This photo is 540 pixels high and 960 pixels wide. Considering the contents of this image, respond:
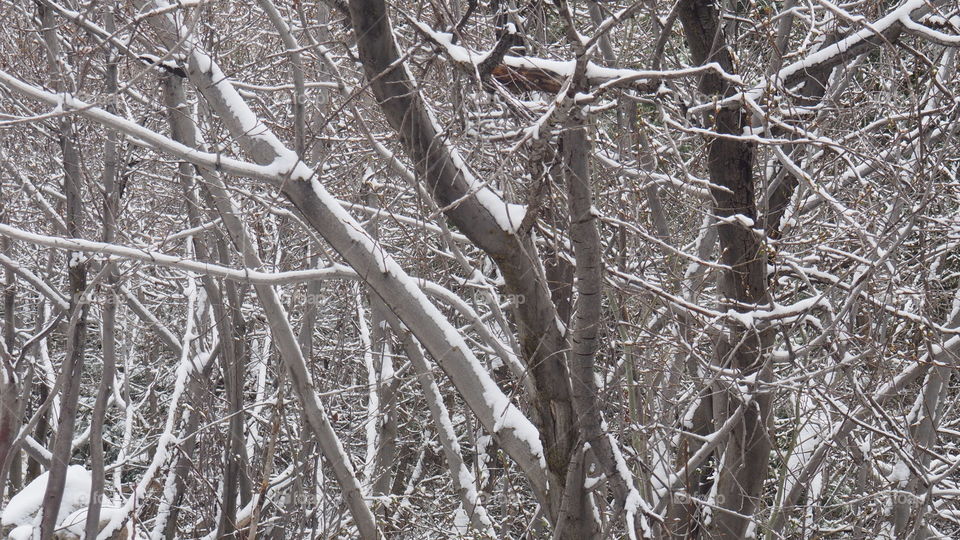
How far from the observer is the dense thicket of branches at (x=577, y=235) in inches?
147

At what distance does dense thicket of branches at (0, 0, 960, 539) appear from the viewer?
12.2 feet

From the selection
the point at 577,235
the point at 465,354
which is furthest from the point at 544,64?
the point at 465,354

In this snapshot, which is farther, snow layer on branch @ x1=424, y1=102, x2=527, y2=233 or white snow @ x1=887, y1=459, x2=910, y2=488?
white snow @ x1=887, y1=459, x2=910, y2=488

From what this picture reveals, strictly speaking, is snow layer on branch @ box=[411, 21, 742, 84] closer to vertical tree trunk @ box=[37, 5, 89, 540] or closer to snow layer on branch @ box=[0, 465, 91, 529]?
vertical tree trunk @ box=[37, 5, 89, 540]

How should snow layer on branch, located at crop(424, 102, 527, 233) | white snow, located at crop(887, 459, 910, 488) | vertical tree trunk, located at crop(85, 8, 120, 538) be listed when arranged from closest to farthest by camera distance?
snow layer on branch, located at crop(424, 102, 527, 233) → white snow, located at crop(887, 459, 910, 488) → vertical tree trunk, located at crop(85, 8, 120, 538)

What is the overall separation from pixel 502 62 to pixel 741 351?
229 cm

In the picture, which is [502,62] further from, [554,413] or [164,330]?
[164,330]

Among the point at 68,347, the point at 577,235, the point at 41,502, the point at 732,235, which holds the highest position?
the point at 68,347

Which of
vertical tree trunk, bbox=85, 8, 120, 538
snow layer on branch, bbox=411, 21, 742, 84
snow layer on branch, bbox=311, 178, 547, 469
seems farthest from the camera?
vertical tree trunk, bbox=85, 8, 120, 538

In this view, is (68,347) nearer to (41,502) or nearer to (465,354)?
(41,502)

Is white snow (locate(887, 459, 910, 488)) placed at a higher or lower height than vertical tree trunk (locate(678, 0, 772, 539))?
lower

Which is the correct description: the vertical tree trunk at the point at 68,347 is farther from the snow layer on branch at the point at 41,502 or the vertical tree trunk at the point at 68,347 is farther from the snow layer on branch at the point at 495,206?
the snow layer on branch at the point at 495,206

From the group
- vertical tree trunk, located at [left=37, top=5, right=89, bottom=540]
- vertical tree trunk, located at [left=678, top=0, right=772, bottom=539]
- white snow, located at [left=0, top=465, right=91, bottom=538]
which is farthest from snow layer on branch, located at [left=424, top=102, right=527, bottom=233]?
white snow, located at [left=0, top=465, right=91, bottom=538]

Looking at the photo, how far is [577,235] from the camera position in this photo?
3598mm
